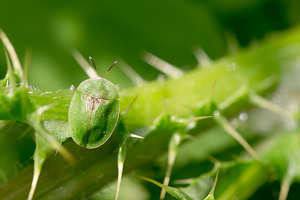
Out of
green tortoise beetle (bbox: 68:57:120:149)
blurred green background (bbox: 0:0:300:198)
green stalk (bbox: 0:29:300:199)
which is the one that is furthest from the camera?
blurred green background (bbox: 0:0:300:198)

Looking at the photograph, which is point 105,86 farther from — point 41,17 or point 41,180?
point 41,17

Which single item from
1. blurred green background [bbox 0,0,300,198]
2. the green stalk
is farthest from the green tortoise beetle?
blurred green background [bbox 0,0,300,198]

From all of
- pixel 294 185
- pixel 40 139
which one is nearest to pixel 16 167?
pixel 40 139

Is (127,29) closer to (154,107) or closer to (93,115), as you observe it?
(154,107)

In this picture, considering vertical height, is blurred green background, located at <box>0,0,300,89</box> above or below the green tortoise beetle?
below

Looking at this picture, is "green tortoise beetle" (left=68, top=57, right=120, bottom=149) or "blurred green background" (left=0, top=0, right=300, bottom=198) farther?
"blurred green background" (left=0, top=0, right=300, bottom=198)

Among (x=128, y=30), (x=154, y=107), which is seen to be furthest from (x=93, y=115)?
(x=128, y=30)

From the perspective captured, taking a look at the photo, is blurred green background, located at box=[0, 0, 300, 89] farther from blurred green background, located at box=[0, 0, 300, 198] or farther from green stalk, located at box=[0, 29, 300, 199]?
green stalk, located at box=[0, 29, 300, 199]

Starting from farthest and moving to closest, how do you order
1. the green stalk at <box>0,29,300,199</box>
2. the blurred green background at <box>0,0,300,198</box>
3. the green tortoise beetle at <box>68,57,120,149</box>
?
the blurred green background at <box>0,0,300,198</box>
the green stalk at <box>0,29,300,199</box>
the green tortoise beetle at <box>68,57,120,149</box>
